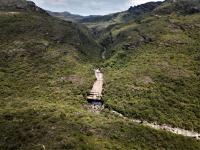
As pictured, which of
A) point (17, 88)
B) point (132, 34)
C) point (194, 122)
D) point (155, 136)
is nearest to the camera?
point (155, 136)

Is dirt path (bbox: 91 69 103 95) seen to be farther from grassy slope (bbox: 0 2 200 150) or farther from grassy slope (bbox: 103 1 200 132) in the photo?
grassy slope (bbox: 0 2 200 150)

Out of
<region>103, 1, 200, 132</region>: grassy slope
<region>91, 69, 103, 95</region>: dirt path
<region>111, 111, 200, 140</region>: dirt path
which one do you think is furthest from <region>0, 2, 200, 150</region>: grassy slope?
<region>103, 1, 200, 132</region>: grassy slope

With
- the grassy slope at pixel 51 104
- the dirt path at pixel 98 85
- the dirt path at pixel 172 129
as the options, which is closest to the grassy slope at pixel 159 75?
the dirt path at pixel 172 129

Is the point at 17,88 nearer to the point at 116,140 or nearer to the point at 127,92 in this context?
the point at 127,92

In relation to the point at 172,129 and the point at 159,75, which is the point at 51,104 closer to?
the point at 172,129

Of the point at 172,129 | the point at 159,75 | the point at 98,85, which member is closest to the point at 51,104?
the point at 98,85

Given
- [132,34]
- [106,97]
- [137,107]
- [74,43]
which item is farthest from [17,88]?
[132,34]
